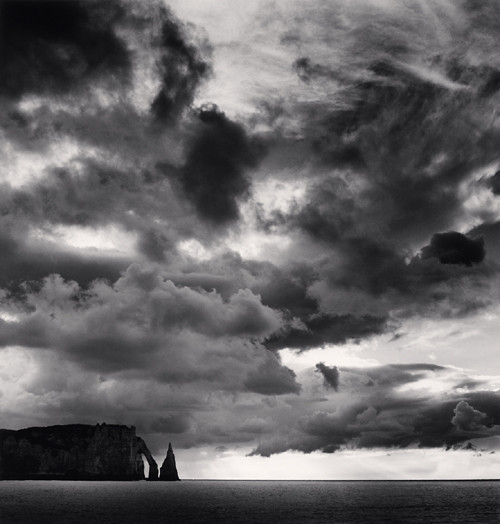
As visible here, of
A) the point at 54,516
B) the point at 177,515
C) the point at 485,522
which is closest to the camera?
the point at 485,522

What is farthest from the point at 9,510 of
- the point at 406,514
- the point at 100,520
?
the point at 406,514

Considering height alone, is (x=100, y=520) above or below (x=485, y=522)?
above

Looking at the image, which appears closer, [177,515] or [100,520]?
[100,520]

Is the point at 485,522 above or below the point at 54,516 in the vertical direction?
below

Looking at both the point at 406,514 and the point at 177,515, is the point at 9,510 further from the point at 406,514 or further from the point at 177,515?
the point at 406,514

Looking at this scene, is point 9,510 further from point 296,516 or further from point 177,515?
point 296,516

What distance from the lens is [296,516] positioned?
143500mm

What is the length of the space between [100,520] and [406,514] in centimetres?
7446

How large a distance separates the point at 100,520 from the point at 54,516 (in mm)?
15955

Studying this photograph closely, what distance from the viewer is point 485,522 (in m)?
127

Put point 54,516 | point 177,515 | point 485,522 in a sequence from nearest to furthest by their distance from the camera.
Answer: point 485,522 → point 54,516 → point 177,515

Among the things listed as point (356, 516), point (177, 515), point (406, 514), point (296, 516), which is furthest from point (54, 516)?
point (406, 514)

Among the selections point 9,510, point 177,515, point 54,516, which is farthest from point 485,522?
point 9,510

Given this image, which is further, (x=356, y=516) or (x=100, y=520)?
(x=356, y=516)
